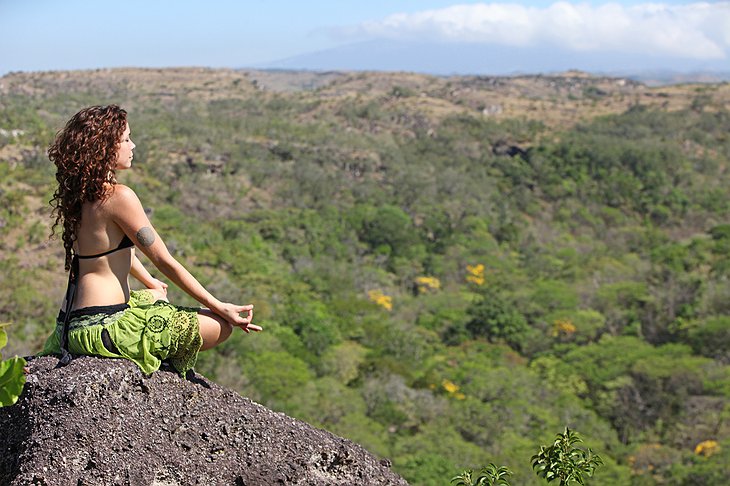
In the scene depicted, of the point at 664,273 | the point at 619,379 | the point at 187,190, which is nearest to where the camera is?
the point at 619,379

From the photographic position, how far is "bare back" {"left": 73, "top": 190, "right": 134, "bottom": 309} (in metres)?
3.26

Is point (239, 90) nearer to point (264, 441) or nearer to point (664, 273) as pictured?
point (664, 273)

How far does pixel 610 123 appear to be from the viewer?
206ft

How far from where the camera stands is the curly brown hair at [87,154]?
3.20 m

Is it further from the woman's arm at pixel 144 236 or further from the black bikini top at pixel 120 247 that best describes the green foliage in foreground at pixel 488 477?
the black bikini top at pixel 120 247

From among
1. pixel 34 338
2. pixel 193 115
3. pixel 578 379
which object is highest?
pixel 193 115

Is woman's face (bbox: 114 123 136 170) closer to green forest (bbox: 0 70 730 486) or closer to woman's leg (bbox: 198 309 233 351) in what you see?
woman's leg (bbox: 198 309 233 351)

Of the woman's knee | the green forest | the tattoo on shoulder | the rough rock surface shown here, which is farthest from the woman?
the green forest

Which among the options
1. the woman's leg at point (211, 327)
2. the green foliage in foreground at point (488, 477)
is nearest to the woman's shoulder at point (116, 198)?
the woman's leg at point (211, 327)

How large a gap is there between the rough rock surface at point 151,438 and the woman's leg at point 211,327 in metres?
0.17

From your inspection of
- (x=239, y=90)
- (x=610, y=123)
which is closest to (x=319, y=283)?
(x=610, y=123)

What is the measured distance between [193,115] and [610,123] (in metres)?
31.7

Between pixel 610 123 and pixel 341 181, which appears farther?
pixel 610 123

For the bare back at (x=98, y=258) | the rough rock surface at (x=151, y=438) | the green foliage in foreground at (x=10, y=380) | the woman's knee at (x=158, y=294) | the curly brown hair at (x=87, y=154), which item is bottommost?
the rough rock surface at (x=151, y=438)
